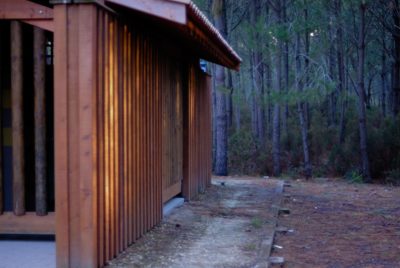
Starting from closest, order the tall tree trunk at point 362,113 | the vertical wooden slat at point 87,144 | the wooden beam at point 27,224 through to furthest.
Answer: the vertical wooden slat at point 87,144 < the wooden beam at point 27,224 < the tall tree trunk at point 362,113

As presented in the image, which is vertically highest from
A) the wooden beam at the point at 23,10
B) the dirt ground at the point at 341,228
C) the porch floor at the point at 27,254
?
the wooden beam at the point at 23,10

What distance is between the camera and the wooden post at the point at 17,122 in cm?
713

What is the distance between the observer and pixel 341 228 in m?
9.72

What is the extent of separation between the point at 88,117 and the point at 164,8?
4.80ft

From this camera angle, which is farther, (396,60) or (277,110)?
(396,60)

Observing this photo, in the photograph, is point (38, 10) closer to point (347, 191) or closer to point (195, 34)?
point (195, 34)

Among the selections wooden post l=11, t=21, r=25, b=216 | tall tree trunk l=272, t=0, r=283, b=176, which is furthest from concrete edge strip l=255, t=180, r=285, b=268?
tall tree trunk l=272, t=0, r=283, b=176

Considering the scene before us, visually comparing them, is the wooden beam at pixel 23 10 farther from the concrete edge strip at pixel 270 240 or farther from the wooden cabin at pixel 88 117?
the concrete edge strip at pixel 270 240

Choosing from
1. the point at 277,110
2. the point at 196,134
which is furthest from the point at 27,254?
the point at 277,110

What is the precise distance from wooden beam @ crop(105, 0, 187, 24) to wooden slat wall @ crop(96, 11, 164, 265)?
0.39 metres

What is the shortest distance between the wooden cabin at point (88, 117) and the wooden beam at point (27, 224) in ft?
0.04

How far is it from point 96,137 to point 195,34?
99.2 inches

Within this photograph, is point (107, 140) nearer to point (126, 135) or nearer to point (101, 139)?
point (101, 139)

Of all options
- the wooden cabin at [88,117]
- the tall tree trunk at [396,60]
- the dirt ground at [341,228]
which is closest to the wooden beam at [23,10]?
the wooden cabin at [88,117]
